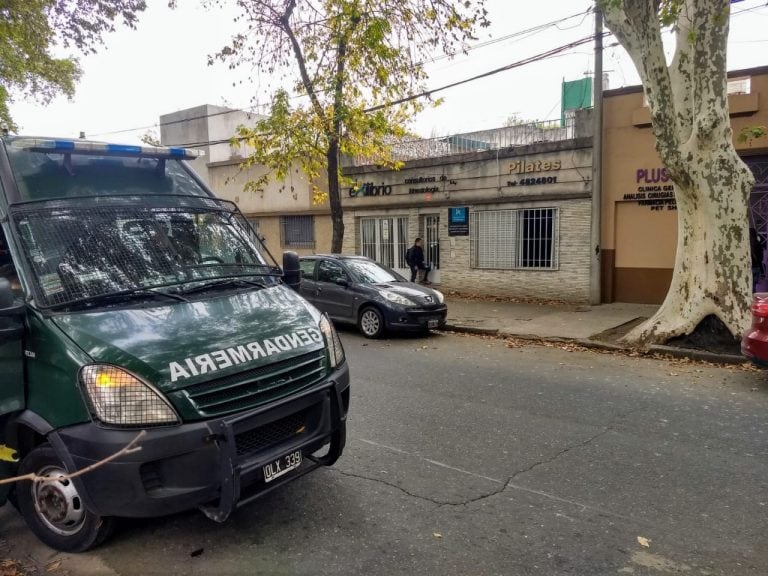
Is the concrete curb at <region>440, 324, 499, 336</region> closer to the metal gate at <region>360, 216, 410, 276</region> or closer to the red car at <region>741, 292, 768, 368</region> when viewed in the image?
the red car at <region>741, 292, 768, 368</region>

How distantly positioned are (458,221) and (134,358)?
13.6 meters

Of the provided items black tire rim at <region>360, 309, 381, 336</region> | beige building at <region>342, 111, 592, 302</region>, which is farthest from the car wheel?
beige building at <region>342, 111, 592, 302</region>

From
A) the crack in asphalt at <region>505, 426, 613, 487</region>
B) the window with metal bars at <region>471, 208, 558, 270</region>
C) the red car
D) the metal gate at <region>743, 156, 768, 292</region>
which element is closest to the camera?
the crack in asphalt at <region>505, 426, 613, 487</region>

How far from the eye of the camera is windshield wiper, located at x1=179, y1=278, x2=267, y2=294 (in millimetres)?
3635

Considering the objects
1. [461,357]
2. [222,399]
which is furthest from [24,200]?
[461,357]

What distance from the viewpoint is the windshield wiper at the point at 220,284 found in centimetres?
364

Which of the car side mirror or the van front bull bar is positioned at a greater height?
the car side mirror

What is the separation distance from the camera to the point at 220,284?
151 inches

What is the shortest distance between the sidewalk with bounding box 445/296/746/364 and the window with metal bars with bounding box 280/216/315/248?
7592mm

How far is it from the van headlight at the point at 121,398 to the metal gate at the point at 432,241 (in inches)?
551

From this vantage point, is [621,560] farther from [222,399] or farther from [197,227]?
[197,227]

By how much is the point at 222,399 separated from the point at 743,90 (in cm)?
1236

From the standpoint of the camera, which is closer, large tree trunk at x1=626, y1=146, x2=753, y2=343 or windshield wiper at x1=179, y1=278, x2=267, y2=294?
windshield wiper at x1=179, y1=278, x2=267, y2=294

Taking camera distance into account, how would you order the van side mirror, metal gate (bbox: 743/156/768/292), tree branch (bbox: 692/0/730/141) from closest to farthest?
1. the van side mirror
2. tree branch (bbox: 692/0/730/141)
3. metal gate (bbox: 743/156/768/292)
